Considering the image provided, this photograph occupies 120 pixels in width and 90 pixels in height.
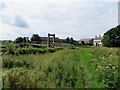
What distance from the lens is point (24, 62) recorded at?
12.7 meters

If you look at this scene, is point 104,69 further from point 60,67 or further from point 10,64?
point 10,64

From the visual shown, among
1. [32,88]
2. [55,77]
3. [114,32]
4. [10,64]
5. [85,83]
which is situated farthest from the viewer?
[114,32]

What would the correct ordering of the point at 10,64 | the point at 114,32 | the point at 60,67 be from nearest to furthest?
the point at 60,67, the point at 10,64, the point at 114,32

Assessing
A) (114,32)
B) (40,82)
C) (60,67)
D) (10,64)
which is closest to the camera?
(40,82)

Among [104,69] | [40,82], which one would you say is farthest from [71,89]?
[104,69]

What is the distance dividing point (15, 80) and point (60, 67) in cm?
321

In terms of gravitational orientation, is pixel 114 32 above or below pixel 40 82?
above

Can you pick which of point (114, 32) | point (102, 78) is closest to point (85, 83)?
point (102, 78)

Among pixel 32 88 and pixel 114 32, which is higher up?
pixel 114 32

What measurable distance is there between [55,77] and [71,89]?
1.51 metres

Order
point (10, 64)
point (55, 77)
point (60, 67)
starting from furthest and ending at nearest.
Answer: point (10, 64) < point (60, 67) < point (55, 77)

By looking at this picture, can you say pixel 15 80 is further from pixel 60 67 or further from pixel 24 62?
pixel 24 62

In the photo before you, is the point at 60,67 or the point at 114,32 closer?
the point at 60,67

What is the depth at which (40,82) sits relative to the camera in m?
6.60
